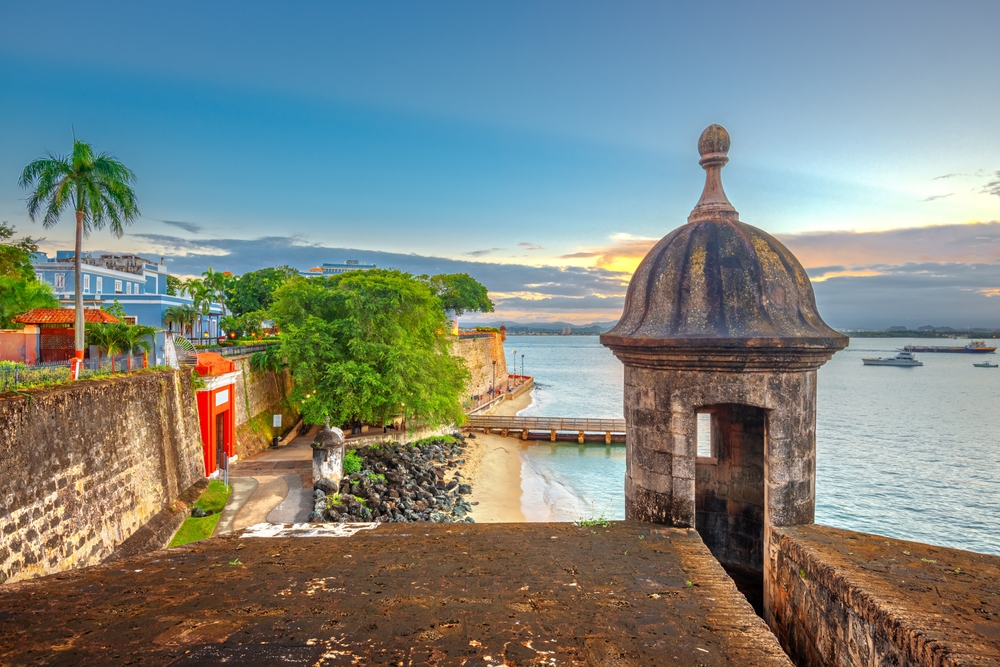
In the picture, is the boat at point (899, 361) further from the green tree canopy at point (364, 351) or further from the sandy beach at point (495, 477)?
A: the green tree canopy at point (364, 351)

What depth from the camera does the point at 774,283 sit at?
4898 millimetres

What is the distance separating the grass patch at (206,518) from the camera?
12992 millimetres

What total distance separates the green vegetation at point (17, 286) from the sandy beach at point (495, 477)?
18.1m

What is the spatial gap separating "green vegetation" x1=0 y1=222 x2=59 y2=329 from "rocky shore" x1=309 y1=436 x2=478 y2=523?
1336cm

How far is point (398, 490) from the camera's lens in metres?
19.0

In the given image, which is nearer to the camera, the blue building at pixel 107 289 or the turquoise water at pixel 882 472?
the turquoise water at pixel 882 472

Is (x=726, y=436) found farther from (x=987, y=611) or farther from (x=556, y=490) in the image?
(x=556, y=490)

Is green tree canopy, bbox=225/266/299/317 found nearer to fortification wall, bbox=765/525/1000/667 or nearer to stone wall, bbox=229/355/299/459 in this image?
stone wall, bbox=229/355/299/459

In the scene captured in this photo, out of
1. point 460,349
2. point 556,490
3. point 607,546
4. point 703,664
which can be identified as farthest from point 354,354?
point 460,349

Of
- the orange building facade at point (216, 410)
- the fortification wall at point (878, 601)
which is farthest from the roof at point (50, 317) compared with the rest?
the fortification wall at point (878, 601)

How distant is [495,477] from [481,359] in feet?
86.1

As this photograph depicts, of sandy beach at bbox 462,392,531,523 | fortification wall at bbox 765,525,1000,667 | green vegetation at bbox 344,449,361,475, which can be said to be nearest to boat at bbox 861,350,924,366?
sandy beach at bbox 462,392,531,523

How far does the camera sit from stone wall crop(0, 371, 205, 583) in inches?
328

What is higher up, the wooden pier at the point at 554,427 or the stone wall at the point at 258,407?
the stone wall at the point at 258,407
